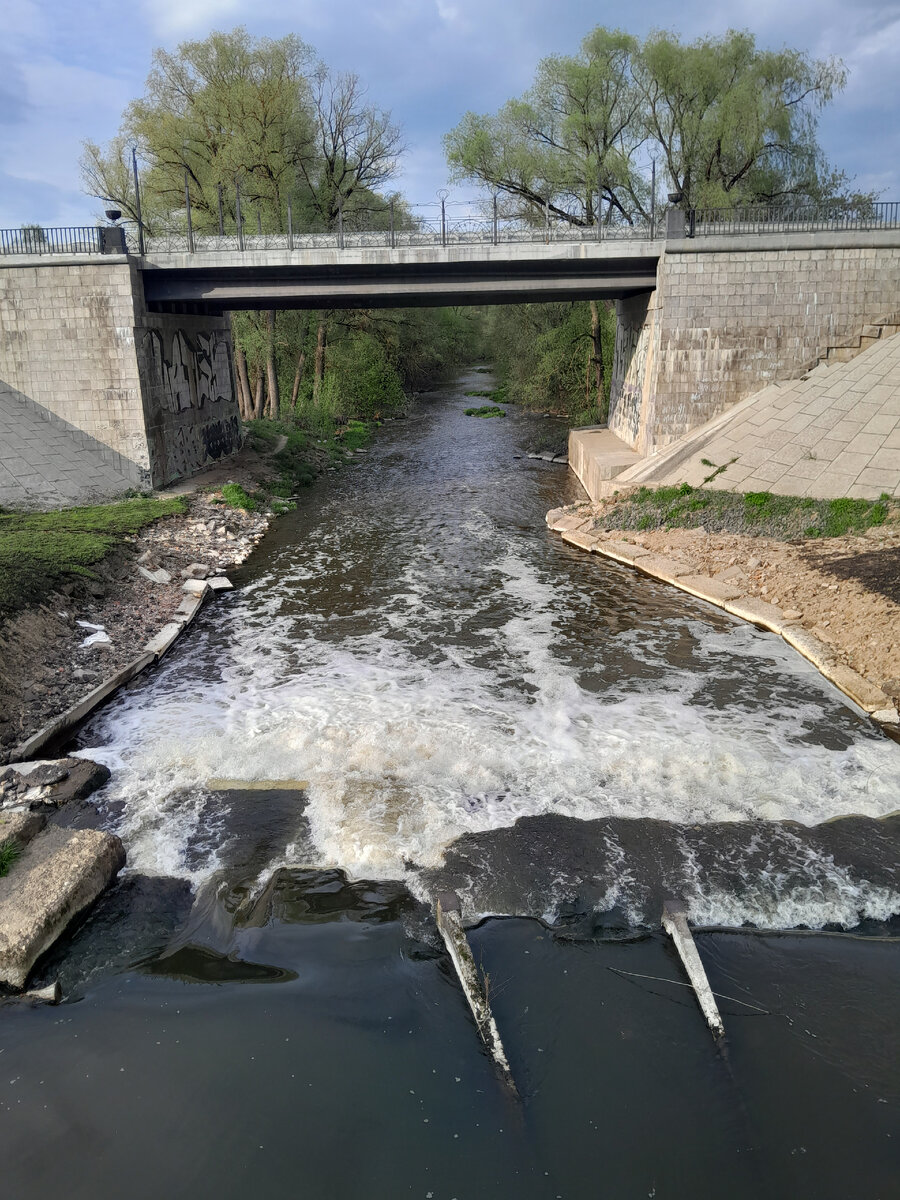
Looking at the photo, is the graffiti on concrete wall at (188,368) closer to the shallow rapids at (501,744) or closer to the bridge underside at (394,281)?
the bridge underside at (394,281)

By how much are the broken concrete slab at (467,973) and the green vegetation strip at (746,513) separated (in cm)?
1355

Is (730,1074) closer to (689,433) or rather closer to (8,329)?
(689,433)

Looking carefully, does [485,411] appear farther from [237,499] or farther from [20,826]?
[20,826]

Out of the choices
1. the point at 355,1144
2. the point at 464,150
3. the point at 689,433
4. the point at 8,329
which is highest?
the point at 464,150

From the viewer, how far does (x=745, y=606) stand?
15.8 meters

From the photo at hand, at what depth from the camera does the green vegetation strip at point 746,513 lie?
18.0 m

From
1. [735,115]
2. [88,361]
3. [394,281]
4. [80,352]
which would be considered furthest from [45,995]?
[735,115]

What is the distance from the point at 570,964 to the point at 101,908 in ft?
14.4

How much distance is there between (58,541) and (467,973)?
13.7m

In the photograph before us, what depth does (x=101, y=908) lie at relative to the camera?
8.02 m

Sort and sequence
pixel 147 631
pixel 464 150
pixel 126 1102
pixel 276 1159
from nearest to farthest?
1. pixel 276 1159
2. pixel 126 1102
3. pixel 147 631
4. pixel 464 150

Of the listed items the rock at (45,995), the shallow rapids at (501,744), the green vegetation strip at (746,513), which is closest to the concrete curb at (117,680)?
the shallow rapids at (501,744)

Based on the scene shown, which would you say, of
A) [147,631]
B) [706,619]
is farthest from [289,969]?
[706,619]

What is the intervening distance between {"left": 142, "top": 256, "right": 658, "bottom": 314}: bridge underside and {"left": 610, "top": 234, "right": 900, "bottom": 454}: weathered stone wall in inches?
61.0
